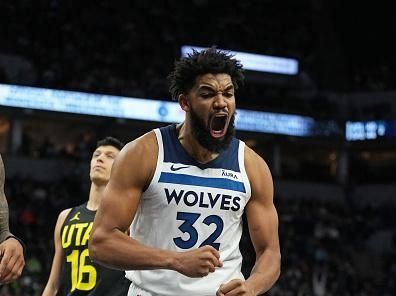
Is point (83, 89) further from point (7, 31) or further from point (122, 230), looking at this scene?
point (122, 230)

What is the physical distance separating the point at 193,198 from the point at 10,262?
2.95 feet

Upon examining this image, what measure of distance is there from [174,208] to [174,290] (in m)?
0.39

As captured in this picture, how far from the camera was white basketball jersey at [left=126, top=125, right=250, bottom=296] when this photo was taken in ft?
13.4

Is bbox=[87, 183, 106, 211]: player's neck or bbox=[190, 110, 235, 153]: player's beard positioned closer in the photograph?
bbox=[190, 110, 235, 153]: player's beard

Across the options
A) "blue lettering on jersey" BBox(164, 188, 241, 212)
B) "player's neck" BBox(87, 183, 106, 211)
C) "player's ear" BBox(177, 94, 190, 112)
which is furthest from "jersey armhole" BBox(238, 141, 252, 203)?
"player's neck" BBox(87, 183, 106, 211)

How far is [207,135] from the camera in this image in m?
4.09

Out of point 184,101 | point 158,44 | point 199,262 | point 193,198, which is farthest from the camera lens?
point 158,44

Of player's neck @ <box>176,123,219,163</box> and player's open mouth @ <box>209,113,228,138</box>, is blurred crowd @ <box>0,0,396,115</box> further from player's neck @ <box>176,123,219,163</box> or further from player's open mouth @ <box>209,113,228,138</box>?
player's open mouth @ <box>209,113,228,138</box>

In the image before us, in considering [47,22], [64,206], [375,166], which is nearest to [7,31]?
[47,22]

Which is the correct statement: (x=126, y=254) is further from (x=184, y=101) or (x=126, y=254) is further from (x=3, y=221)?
(x=184, y=101)

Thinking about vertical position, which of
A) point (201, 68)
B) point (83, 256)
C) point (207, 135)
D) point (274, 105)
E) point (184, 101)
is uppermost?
point (274, 105)

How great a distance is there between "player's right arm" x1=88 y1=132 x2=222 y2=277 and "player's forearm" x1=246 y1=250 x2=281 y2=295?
30 cm

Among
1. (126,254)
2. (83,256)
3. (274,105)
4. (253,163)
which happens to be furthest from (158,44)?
(126,254)

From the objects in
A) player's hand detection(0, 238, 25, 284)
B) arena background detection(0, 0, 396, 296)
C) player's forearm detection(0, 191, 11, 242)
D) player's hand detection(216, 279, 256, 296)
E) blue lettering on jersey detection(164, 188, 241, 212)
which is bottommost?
player's hand detection(216, 279, 256, 296)
